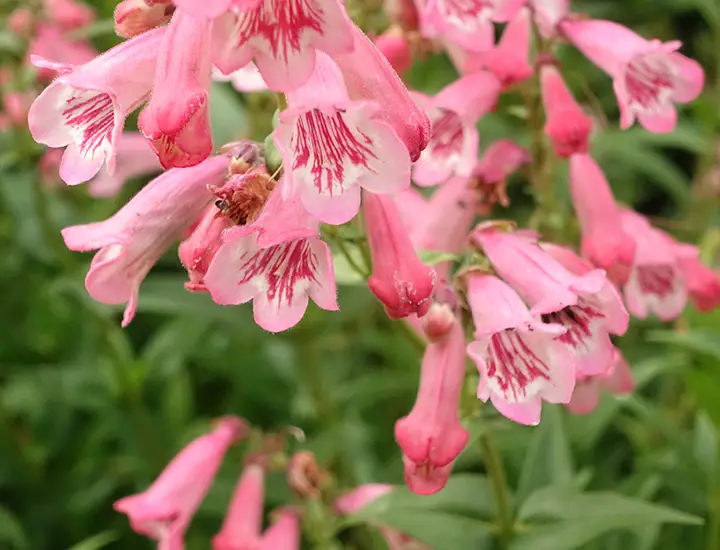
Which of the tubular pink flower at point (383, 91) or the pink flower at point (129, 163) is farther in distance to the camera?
the pink flower at point (129, 163)

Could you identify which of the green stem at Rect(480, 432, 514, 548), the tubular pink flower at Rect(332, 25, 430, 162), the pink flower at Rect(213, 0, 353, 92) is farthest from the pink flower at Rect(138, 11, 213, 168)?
the green stem at Rect(480, 432, 514, 548)

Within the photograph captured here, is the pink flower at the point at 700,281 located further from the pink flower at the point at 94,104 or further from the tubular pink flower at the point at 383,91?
the pink flower at the point at 94,104

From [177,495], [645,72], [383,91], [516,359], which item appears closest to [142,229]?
[383,91]

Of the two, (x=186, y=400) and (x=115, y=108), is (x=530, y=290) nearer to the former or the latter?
(x=115, y=108)

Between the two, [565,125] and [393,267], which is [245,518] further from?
[565,125]

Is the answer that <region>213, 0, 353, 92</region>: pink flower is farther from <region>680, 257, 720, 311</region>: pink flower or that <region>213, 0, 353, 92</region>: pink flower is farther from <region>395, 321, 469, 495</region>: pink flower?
<region>680, 257, 720, 311</region>: pink flower

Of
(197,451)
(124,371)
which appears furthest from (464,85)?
(124,371)

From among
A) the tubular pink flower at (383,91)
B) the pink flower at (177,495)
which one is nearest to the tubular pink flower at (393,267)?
the tubular pink flower at (383,91)
